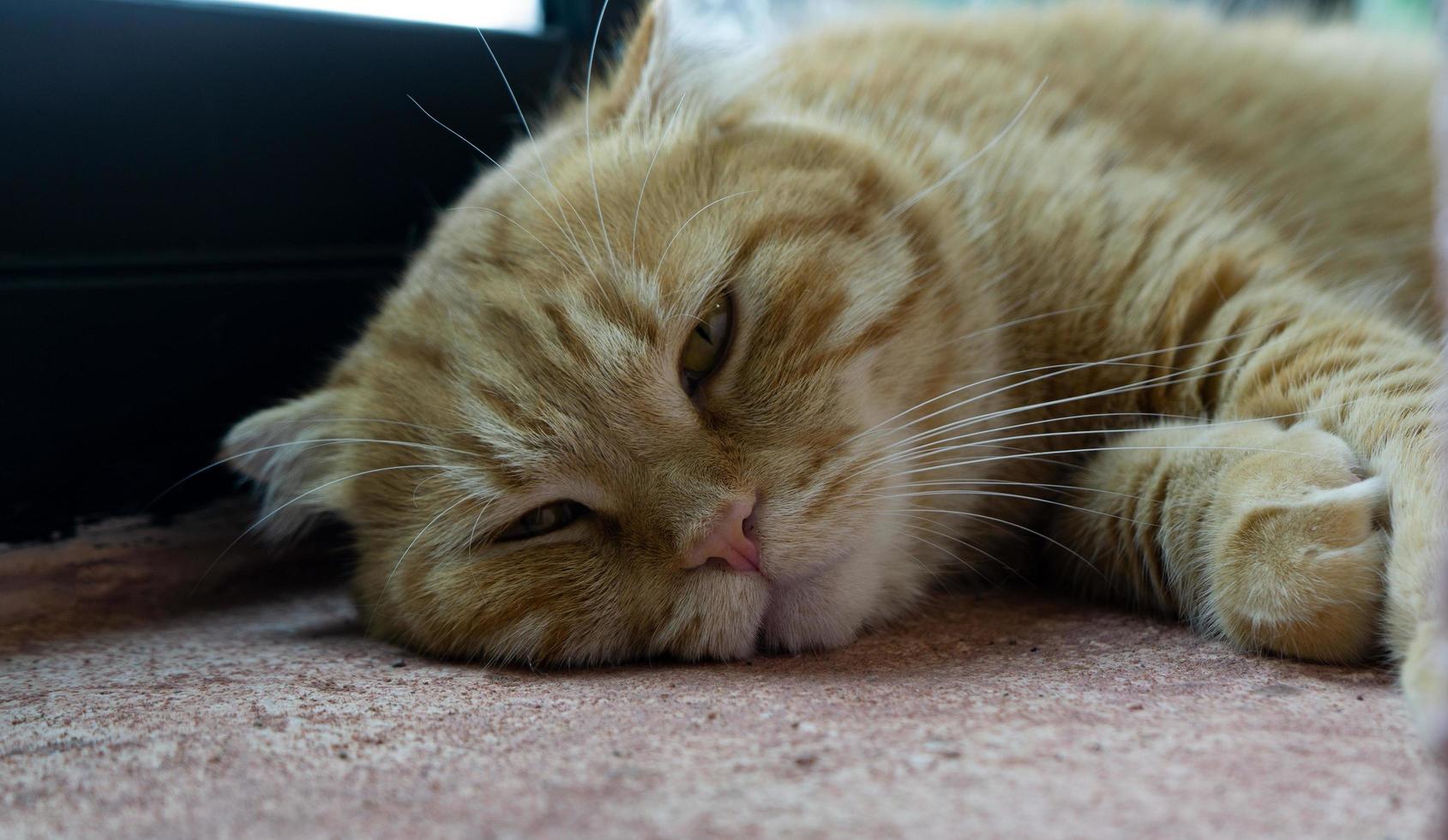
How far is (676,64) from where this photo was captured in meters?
2.12

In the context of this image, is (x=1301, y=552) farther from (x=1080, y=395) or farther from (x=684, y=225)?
(x=684, y=225)

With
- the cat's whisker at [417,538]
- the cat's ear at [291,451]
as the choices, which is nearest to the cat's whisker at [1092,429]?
the cat's whisker at [417,538]

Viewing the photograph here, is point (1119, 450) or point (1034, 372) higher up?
point (1034, 372)

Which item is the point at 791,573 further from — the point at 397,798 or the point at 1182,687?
the point at 397,798

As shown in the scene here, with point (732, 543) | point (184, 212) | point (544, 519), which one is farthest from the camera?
point (184, 212)

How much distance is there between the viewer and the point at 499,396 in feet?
5.81

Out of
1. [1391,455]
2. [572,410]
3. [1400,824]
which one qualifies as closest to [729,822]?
[1400,824]

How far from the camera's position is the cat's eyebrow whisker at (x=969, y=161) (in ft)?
6.49

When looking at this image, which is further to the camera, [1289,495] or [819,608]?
[819,608]

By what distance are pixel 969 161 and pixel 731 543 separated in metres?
0.97

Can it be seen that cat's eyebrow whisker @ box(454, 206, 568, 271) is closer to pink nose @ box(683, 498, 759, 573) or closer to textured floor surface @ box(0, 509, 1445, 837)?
pink nose @ box(683, 498, 759, 573)

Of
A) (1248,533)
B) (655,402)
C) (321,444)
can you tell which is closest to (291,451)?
(321,444)

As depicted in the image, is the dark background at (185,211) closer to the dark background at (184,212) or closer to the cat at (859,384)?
the dark background at (184,212)

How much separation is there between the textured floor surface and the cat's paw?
52 millimetres
